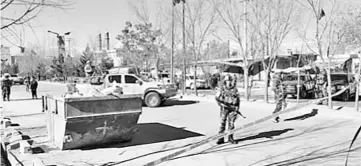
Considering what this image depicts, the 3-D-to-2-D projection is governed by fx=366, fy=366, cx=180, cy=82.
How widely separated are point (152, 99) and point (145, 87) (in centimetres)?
70

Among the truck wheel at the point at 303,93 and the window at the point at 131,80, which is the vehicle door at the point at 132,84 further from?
the truck wheel at the point at 303,93

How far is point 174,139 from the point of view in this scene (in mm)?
8789

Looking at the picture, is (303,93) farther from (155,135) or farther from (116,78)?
(155,135)

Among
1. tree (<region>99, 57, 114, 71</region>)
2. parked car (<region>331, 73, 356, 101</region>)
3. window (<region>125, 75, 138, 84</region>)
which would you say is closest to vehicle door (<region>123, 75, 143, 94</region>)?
window (<region>125, 75, 138, 84</region>)

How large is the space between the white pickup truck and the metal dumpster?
30.1ft

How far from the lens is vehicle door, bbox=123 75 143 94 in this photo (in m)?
17.5

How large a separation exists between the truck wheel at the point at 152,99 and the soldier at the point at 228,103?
9.61 meters

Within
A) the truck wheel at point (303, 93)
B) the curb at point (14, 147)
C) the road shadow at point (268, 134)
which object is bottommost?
→ the road shadow at point (268, 134)

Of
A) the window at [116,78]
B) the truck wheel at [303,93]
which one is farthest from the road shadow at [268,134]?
the truck wheel at [303,93]

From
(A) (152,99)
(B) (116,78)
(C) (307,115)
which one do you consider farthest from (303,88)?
(B) (116,78)

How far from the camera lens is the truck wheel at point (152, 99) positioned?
56.9ft

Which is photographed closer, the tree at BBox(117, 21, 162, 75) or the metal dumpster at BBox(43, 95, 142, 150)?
the metal dumpster at BBox(43, 95, 142, 150)

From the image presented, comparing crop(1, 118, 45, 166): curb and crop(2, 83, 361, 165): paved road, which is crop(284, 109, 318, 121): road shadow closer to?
crop(2, 83, 361, 165): paved road

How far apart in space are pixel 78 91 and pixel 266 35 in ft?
39.0
